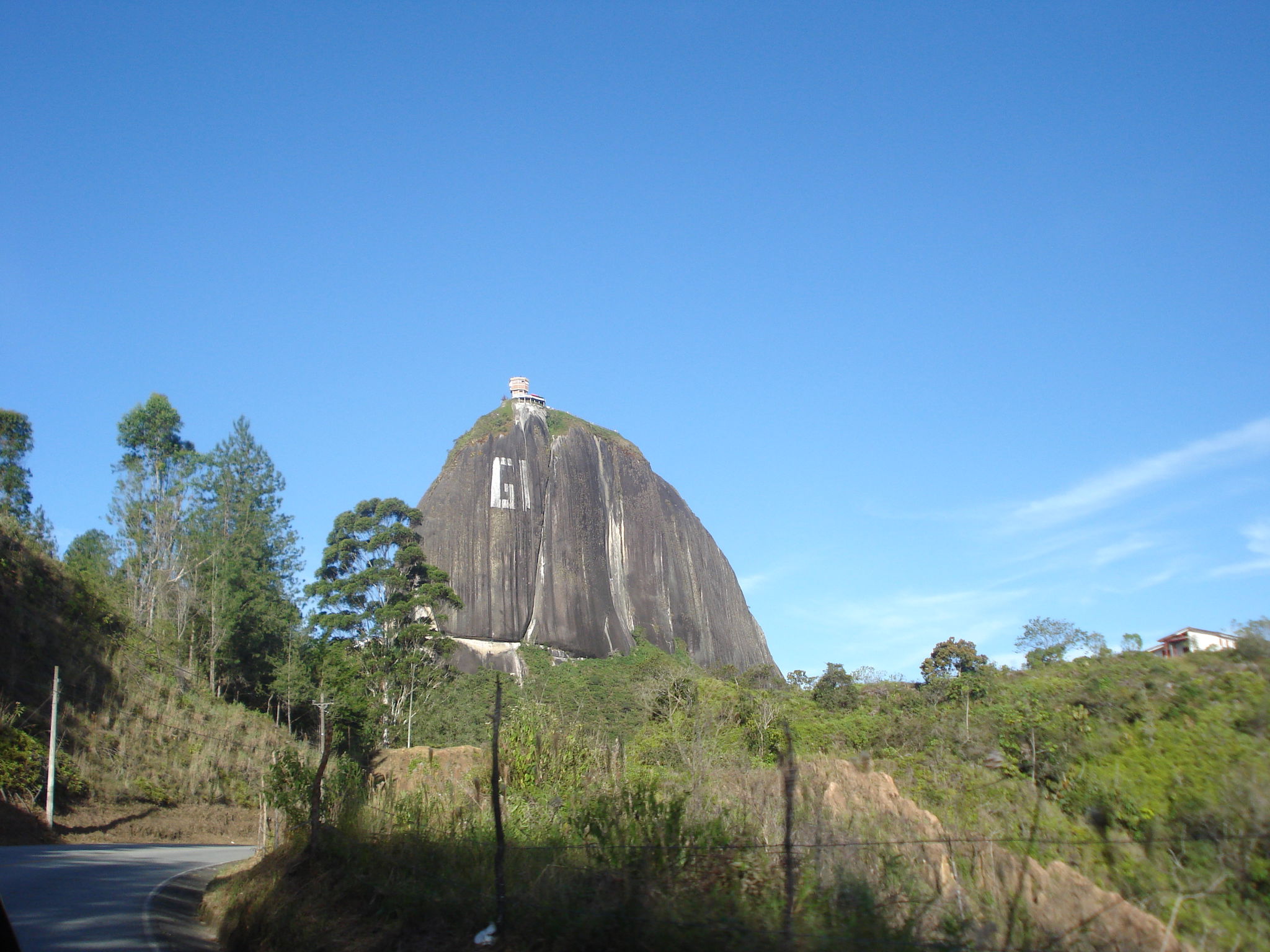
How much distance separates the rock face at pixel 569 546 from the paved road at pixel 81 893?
4776 centimetres

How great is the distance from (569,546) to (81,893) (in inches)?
2374

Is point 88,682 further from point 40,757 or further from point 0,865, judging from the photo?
point 0,865

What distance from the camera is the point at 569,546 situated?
7006cm

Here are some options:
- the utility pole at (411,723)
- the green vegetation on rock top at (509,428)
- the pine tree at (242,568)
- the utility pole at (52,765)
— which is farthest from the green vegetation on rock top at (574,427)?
the utility pole at (52,765)

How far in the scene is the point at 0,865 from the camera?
456 inches

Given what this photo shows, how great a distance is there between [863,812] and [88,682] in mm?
27118

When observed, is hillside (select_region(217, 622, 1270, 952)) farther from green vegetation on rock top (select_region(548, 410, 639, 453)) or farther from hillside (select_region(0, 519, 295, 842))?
green vegetation on rock top (select_region(548, 410, 639, 453))

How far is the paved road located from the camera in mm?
7520

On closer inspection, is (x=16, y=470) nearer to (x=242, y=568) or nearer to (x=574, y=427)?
(x=242, y=568)

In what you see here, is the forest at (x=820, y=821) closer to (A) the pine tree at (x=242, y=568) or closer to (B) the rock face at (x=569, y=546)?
(A) the pine tree at (x=242, y=568)

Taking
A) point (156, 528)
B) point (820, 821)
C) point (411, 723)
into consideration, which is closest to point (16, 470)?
point (156, 528)

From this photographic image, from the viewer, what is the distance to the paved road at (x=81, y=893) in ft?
24.7

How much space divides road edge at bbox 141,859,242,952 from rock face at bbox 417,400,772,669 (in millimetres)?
50201

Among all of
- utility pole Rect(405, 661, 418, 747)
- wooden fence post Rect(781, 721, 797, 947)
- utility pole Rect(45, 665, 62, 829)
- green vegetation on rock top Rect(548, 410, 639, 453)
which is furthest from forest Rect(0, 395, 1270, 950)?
green vegetation on rock top Rect(548, 410, 639, 453)
